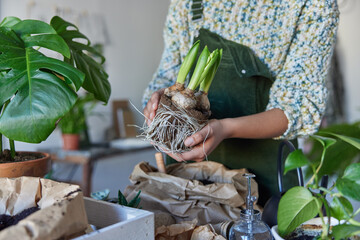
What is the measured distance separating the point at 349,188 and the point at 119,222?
35cm

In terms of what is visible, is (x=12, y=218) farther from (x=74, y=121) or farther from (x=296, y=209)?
(x=74, y=121)

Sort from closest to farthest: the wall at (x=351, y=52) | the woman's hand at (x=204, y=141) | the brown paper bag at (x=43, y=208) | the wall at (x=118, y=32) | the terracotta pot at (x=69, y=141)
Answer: the brown paper bag at (x=43, y=208), the woman's hand at (x=204, y=141), the terracotta pot at (x=69, y=141), the wall at (x=118, y=32), the wall at (x=351, y=52)

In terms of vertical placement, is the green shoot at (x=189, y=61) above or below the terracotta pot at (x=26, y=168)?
above

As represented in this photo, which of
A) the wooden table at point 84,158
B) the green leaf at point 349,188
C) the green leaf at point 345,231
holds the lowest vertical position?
the wooden table at point 84,158

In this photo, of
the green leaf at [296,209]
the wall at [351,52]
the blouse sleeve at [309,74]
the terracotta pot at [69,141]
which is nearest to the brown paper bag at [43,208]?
the green leaf at [296,209]

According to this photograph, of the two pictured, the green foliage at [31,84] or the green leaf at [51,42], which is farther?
the green leaf at [51,42]

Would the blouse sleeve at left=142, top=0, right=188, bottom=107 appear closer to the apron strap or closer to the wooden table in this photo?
the apron strap

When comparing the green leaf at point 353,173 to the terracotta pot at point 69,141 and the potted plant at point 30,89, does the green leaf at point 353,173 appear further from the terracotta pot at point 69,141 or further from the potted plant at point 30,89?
the terracotta pot at point 69,141

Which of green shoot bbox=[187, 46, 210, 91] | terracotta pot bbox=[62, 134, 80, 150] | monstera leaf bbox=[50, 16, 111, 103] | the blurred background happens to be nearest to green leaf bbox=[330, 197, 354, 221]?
green shoot bbox=[187, 46, 210, 91]

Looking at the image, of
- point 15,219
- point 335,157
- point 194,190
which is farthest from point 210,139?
point 335,157

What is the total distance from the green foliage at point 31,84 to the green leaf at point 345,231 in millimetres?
454

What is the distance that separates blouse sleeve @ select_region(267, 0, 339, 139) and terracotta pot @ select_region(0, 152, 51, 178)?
0.64m

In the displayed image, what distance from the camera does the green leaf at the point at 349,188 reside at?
519mm

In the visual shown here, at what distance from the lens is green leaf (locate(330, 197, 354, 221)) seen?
1.83ft
